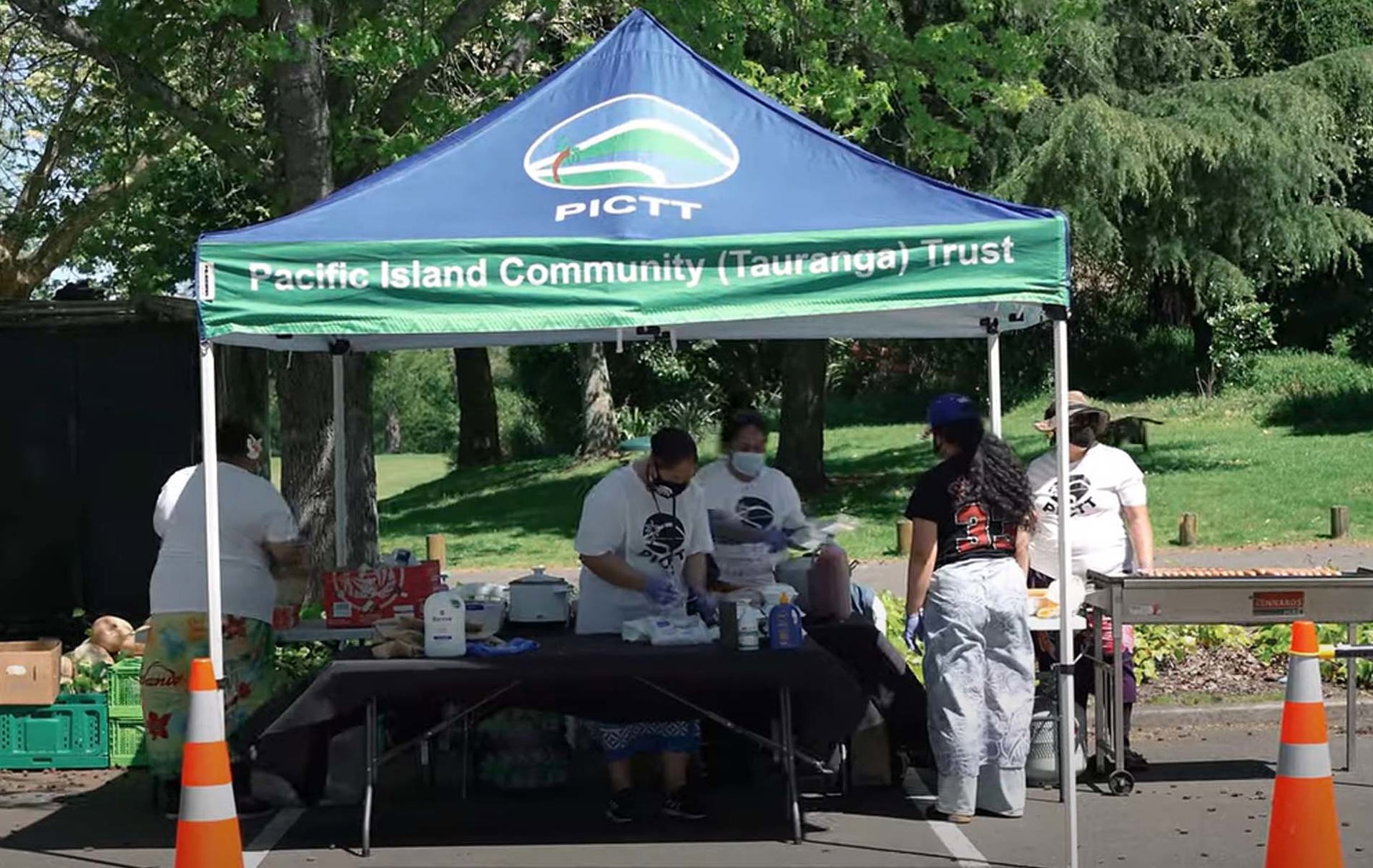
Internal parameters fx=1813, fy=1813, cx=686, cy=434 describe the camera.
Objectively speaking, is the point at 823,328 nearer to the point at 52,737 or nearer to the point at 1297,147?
the point at 52,737

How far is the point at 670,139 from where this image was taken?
25.3ft

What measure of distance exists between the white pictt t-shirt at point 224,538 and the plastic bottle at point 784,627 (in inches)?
89.1

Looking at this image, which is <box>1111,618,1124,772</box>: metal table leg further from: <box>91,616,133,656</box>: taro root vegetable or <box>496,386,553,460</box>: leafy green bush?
<box>496,386,553,460</box>: leafy green bush

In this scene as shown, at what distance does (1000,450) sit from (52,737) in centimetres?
507

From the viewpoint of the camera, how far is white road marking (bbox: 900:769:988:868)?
23.4ft

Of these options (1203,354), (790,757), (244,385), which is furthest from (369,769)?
(1203,354)

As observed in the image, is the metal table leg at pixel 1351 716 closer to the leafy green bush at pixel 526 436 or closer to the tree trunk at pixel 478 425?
the tree trunk at pixel 478 425

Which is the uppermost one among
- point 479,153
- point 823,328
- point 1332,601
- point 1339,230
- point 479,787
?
point 1339,230

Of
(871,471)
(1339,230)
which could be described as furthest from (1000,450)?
(871,471)

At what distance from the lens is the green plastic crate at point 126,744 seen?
30.5ft

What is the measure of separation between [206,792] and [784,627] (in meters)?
2.53

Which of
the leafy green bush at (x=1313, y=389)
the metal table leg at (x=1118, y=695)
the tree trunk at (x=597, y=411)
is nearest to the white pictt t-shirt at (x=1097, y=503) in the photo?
the metal table leg at (x=1118, y=695)

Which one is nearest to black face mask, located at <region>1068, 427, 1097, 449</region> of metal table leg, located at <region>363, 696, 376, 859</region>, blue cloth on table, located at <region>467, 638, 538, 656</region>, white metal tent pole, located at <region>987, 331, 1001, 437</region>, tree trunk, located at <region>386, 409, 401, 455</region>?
white metal tent pole, located at <region>987, 331, 1001, 437</region>

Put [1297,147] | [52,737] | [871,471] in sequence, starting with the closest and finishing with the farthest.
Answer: [52,737] → [1297,147] → [871,471]
